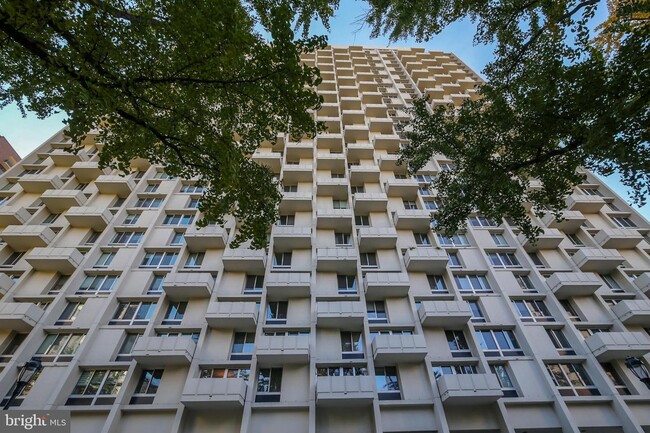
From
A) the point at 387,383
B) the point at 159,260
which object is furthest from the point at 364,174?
the point at 159,260

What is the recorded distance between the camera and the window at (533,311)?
1898 cm

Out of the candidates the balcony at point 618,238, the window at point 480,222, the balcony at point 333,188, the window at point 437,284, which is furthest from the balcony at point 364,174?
the balcony at point 618,238

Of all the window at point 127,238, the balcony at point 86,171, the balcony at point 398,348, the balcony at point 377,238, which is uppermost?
the balcony at point 86,171

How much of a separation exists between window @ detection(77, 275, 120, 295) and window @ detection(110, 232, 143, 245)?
9.70 ft

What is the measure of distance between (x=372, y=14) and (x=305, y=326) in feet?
57.1

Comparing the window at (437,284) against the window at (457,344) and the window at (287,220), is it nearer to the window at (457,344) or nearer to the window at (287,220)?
the window at (457,344)

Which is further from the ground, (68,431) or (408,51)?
(408,51)

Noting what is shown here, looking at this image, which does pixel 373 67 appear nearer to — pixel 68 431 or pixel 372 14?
pixel 372 14

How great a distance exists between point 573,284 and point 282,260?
18764 millimetres

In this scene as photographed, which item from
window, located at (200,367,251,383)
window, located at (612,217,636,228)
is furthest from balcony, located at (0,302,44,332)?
window, located at (612,217,636,228)

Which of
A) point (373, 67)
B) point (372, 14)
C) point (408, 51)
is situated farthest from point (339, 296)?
point (408, 51)

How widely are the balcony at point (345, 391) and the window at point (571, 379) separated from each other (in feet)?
34.5

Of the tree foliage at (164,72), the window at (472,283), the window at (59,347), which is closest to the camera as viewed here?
the tree foliage at (164,72)

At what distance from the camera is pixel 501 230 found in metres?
23.4
